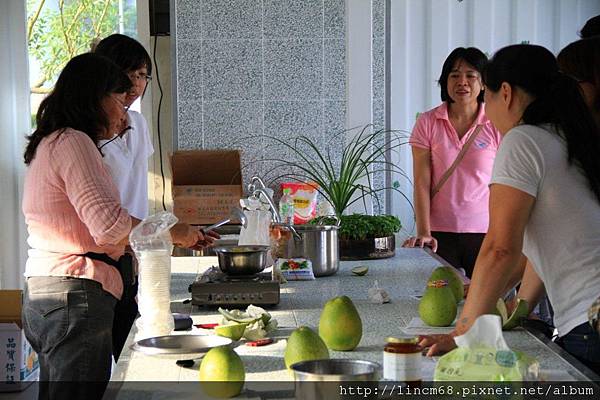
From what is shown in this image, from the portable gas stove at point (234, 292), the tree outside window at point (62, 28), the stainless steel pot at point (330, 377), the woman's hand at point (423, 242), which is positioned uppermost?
the tree outside window at point (62, 28)

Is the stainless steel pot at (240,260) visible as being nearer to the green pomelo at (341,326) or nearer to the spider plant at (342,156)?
the green pomelo at (341,326)

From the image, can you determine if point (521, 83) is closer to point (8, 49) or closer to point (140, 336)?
point (140, 336)

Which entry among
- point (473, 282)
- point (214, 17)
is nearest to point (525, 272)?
point (473, 282)

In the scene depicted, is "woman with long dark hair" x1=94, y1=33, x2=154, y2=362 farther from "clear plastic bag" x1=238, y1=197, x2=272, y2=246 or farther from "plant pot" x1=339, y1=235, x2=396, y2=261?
"plant pot" x1=339, y1=235, x2=396, y2=261

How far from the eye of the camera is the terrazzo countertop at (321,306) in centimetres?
213

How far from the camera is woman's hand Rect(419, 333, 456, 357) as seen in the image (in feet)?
7.30

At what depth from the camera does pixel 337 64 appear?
227 inches

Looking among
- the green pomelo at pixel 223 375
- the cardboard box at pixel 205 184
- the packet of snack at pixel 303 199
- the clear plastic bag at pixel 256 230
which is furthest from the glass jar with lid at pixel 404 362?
the cardboard box at pixel 205 184

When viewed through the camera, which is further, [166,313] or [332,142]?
[332,142]

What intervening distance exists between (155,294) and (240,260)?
512mm

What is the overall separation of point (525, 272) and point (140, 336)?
1.05m

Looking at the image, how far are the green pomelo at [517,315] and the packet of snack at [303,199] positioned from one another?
2.45 meters

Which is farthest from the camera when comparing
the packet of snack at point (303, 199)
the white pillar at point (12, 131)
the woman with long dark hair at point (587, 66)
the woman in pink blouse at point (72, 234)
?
the white pillar at point (12, 131)

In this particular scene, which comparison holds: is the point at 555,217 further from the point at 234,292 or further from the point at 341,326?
the point at 234,292
